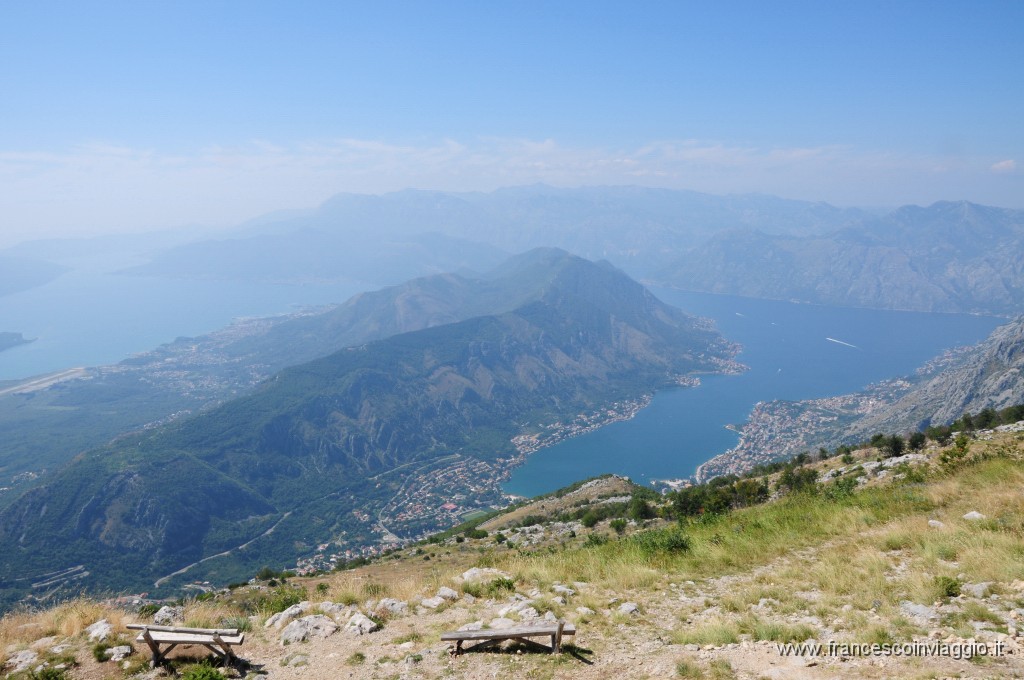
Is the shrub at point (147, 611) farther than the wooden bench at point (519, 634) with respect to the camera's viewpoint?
Yes

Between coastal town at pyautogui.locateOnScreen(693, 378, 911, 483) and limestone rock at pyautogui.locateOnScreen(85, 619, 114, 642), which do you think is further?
coastal town at pyautogui.locateOnScreen(693, 378, 911, 483)

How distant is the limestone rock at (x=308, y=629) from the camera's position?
1093 cm

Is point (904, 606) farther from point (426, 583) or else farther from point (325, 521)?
point (325, 521)

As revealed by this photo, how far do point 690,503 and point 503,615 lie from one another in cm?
1913

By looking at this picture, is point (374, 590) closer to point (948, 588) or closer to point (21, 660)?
point (21, 660)

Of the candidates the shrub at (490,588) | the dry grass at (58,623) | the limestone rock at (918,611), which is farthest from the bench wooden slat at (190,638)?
the limestone rock at (918,611)

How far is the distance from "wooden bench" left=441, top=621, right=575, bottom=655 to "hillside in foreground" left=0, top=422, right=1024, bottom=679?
9.4 inches

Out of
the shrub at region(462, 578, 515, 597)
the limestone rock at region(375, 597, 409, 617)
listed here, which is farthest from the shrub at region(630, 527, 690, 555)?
the limestone rock at region(375, 597, 409, 617)

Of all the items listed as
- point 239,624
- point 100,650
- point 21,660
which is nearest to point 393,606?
point 239,624

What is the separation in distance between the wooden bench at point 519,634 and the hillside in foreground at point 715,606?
239 millimetres

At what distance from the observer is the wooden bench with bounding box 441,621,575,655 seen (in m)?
8.95

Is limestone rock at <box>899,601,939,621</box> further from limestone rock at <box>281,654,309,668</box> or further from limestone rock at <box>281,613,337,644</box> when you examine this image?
limestone rock at <box>281,613,337,644</box>

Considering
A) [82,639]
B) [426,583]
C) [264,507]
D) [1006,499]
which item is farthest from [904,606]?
[264,507]

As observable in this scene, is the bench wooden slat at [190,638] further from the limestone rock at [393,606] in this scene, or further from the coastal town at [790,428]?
the coastal town at [790,428]
